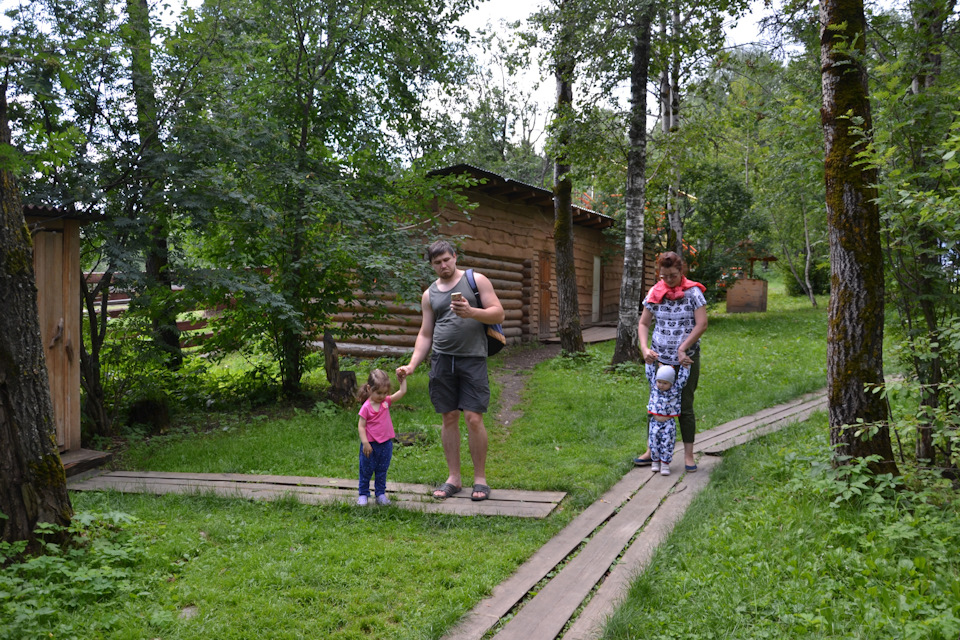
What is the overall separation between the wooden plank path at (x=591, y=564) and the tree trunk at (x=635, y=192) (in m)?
5.95

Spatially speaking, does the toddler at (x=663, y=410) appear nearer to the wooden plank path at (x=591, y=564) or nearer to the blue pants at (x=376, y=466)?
the wooden plank path at (x=591, y=564)

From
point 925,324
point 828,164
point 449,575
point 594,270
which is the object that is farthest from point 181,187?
point 594,270

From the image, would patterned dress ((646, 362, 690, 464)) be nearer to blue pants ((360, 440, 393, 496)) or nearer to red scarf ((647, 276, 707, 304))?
red scarf ((647, 276, 707, 304))

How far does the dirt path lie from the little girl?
3.42 m

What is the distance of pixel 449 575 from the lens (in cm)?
377

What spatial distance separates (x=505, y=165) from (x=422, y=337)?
28.4 metres

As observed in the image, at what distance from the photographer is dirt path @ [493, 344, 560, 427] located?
902 cm

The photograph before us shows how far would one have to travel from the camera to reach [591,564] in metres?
3.92

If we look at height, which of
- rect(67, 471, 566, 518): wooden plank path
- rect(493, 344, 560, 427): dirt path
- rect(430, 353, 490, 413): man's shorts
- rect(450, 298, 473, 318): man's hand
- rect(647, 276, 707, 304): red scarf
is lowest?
rect(67, 471, 566, 518): wooden plank path

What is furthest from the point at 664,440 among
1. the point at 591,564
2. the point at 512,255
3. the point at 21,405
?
the point at 512,255

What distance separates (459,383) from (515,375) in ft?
23.4

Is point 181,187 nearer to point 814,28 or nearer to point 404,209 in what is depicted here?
point 404,209

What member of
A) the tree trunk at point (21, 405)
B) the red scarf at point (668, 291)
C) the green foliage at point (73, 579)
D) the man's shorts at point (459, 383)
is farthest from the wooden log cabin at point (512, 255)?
the green foliage at point (73, 579)

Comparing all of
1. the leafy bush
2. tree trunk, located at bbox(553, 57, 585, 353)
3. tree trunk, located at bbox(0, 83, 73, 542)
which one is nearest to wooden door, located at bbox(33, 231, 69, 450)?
tree trunk, located at bbox(0, 83, 73, 542)
